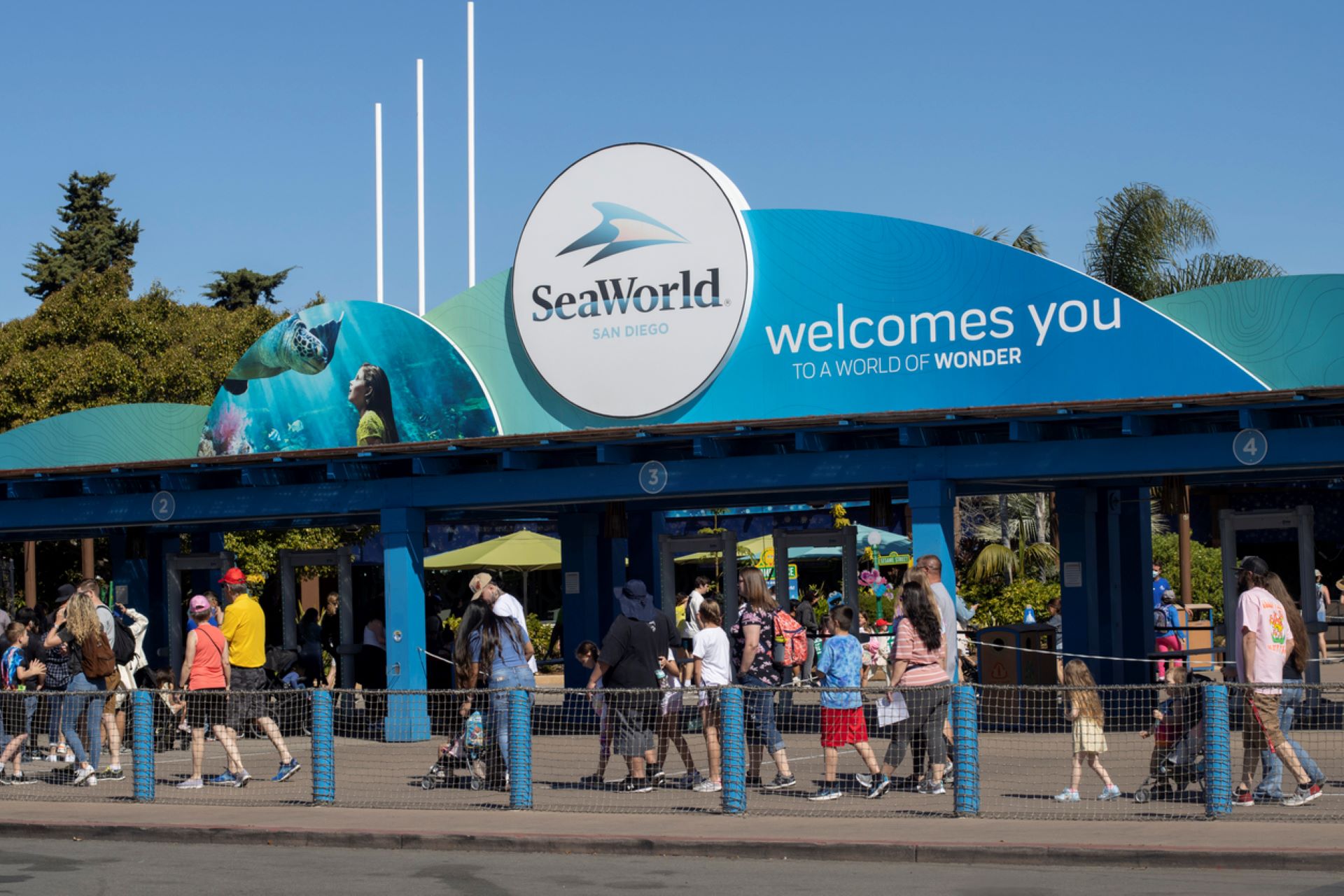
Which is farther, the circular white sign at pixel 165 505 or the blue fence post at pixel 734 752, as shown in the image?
the circular white sign at pixel 165 505

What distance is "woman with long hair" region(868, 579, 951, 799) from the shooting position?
1179cm

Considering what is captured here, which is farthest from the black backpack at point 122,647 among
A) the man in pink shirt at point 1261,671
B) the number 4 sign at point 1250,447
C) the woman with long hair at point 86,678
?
the number 4 sign at point 1250,447

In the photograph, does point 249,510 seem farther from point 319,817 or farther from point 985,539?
point 985,539

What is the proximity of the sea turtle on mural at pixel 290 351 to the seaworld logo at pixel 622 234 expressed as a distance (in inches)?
151

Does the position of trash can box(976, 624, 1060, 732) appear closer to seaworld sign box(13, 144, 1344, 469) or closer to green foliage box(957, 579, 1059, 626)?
seaworld sign box(13, 144, 1344, 469)

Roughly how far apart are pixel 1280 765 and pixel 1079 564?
8948 millimetres

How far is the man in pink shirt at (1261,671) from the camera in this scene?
427 inches

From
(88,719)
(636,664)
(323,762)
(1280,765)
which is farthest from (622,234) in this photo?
(1280,765)

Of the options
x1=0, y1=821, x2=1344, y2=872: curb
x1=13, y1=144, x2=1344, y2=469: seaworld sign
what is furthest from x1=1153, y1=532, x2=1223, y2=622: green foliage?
x1=0, y1=821, x2=1344, y2=872: curb

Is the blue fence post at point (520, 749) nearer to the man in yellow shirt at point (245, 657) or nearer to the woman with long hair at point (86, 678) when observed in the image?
the man in yellow shirt at point (245, 657)

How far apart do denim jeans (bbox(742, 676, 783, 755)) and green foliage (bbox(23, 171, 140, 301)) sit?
4750cm

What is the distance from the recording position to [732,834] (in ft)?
34.3

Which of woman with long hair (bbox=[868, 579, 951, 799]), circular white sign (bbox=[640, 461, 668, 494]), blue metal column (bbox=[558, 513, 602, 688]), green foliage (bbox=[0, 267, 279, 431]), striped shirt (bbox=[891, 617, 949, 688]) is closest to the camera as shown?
woman with long hair (bbox=[868, 579, 951, 799])

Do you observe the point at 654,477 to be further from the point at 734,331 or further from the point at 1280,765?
the point at 1280,765
